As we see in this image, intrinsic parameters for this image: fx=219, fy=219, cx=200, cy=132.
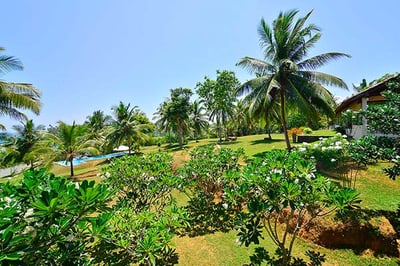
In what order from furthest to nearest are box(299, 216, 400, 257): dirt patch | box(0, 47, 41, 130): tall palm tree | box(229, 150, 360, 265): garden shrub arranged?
1. box(0, 47, 41, 130): tall palm tree
2. box(299, 216, 400, 257): dirt patch
3. box(229, 150, 360, 265): garden shrub

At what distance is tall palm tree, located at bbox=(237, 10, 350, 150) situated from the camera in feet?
36.6

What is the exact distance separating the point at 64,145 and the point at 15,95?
Result: 6631mm

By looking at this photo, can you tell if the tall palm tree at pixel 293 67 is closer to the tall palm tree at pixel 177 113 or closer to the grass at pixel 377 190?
the grass at pixel 377 190

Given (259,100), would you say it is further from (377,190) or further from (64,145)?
(64,145)

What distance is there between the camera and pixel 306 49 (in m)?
11.6

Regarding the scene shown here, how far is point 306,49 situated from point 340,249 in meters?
9.79

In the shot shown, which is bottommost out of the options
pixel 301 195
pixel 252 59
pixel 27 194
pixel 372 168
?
pixel 372 168

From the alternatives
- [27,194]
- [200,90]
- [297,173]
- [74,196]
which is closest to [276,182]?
[297,173]

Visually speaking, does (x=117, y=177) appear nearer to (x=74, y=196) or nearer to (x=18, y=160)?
(x=74, y=196)

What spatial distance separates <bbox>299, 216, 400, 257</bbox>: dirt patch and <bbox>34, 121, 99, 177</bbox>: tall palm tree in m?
15.3

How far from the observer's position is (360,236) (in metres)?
5.55

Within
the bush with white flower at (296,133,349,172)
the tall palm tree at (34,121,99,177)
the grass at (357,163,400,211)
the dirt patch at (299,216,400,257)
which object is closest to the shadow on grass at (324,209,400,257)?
the dirt patch at (299,216,400,257)

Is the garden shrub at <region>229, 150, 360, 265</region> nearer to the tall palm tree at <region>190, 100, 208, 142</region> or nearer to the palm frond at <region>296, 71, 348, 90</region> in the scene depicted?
the palm frond at <region>296, 71, 348, 90</region>

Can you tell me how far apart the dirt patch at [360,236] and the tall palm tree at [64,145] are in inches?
602
